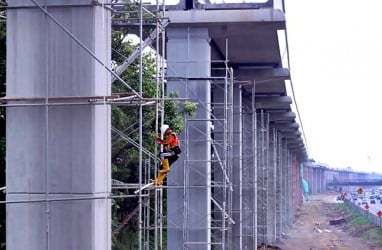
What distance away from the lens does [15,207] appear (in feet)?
36.7

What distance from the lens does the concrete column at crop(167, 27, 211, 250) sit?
1998 centimetres

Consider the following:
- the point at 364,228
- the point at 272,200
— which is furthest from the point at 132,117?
the point at 364,228

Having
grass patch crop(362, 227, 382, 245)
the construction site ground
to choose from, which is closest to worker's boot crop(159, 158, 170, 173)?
the construction site ground

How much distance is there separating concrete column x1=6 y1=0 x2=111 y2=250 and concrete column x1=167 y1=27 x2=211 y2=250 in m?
8.71

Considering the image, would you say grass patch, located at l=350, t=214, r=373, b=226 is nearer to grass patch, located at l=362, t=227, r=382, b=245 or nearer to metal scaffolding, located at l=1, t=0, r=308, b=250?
grass patch, located at l=362, t=227, r=382, b=245

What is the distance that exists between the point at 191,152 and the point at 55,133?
9548 millimetres

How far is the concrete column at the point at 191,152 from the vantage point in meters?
20.0

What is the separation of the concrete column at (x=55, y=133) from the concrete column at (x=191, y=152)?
8710 mm

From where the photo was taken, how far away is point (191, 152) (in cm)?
2047

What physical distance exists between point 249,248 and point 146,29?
1475 cm

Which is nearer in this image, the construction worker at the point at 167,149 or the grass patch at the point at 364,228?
the construction worker at the point at 167,149

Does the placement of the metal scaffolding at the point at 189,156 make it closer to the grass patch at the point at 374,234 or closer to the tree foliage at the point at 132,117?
the tree foliage at the point at 132,117

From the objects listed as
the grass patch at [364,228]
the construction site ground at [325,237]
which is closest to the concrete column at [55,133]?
Result: the construction site ground at [325,237]

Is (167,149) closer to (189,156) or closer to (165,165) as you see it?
(165,165)
